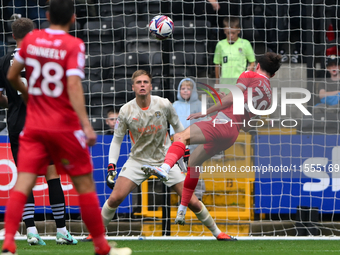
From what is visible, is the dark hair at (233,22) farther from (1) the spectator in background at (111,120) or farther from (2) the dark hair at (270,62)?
(2) the dark hair at (270,62)

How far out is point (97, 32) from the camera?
27.9 ft

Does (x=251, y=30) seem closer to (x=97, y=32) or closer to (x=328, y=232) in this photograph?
(x=97, y=32)

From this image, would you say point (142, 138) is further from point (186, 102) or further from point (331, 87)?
point (331, 87)

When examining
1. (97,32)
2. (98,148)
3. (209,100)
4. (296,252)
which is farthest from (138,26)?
(296,252)

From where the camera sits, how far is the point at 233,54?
8008 millimetres

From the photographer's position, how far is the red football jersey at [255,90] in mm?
5586

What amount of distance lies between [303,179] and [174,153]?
2672 millimetres

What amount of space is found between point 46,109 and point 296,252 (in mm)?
2842

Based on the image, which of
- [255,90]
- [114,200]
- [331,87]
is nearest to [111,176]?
[114,200]

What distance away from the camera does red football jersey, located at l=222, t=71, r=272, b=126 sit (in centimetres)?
559

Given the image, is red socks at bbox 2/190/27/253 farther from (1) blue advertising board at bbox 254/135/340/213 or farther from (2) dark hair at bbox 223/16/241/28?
(2) dark hair at bbox 223/16/241/28

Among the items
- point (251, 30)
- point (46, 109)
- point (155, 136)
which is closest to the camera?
point (46, 109)

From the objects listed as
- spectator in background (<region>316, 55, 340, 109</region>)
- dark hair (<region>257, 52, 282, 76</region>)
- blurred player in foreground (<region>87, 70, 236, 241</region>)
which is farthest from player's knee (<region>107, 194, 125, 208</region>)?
spectator in background (<region>316, 55, 340, 109</region>)

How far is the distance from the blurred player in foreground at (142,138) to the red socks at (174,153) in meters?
0.35
